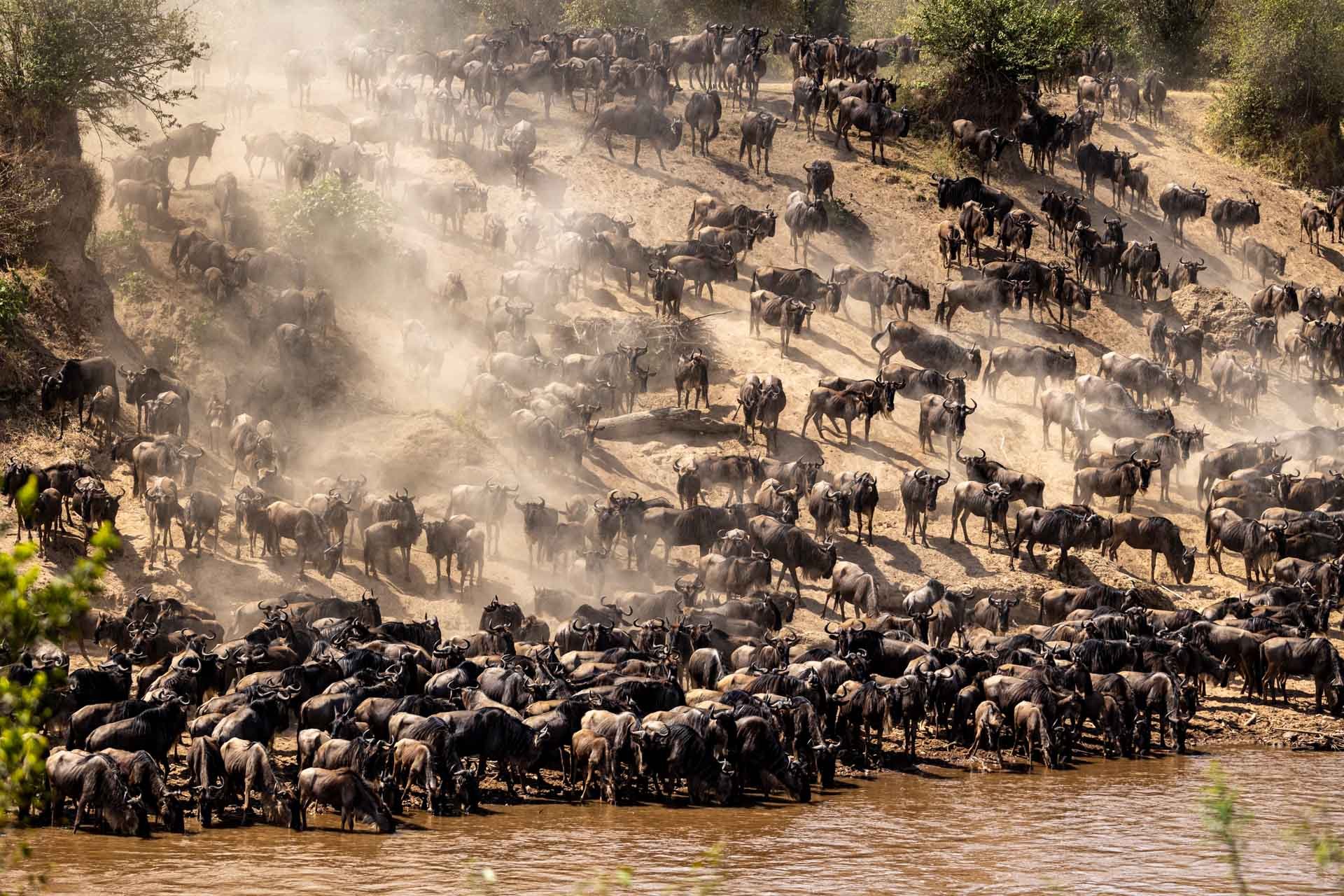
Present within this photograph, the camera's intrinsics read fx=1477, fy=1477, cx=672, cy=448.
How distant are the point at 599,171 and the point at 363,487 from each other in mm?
19910

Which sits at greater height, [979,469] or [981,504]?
[979,469]

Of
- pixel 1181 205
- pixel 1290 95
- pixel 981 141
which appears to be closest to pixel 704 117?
pixel 981 141

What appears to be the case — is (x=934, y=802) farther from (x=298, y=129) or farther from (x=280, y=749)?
(x=298, y=129)

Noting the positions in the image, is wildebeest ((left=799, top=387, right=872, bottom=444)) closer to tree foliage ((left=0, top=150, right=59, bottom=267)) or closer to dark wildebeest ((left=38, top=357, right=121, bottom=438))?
dark wildebeest ((left=38, top=357, right=121, bottom=438))

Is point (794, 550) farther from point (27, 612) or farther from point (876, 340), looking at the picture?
point (27, 612)

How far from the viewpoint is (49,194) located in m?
32.6

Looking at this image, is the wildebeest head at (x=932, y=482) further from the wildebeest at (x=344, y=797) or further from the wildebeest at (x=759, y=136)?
the wildebeest at (x=759, y=136)

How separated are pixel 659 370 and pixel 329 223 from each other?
10058 mm

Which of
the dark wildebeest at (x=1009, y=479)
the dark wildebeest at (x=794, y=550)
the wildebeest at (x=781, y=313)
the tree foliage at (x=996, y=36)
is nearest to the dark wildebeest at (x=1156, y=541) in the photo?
the dark wildebeest at (x=1009, y=479)

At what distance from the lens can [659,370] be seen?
129 ft

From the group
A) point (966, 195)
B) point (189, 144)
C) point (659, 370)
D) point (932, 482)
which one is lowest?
point (932, 482)

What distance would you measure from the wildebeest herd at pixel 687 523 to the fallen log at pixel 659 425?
60cm

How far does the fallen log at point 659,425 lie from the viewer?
120 ft

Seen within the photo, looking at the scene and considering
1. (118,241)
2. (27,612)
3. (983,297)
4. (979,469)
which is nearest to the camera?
(27,612)
